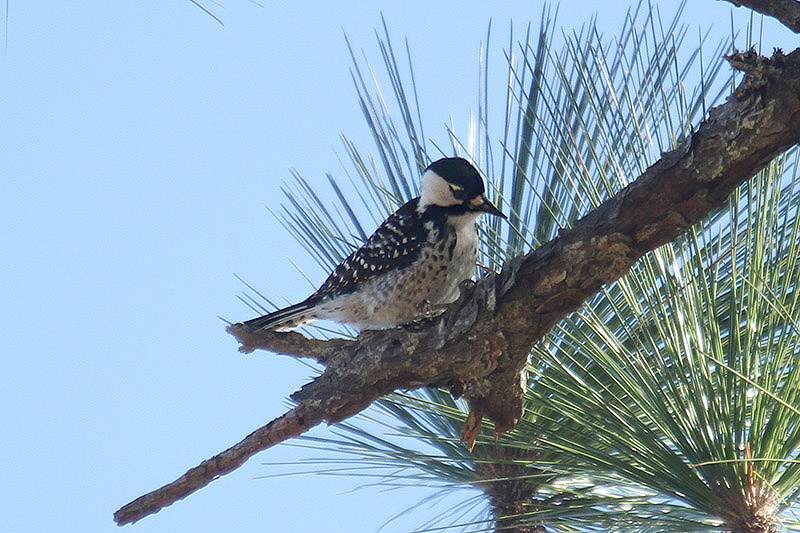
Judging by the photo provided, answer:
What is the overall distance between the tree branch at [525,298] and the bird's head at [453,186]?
2.23 feet

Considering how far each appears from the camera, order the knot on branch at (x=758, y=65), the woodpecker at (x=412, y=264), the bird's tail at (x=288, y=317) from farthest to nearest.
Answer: the woodpecker at (x=412, y=264), the bird's tail at (x=288, y=317), the knot on branch at (x=758, y=65)

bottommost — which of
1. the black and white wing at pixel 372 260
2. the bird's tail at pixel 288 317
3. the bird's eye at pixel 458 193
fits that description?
the bird's tail at pixel 288 317

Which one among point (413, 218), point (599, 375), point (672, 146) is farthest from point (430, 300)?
point (672, 146)

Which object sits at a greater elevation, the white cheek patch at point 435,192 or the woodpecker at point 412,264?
the white cheek patch at point 435,192

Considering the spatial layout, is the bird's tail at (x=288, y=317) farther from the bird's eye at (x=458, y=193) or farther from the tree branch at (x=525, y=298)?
the bird's eye at (x=458, y=193)

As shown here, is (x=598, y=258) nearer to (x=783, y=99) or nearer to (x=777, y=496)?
(x=783, y=99)

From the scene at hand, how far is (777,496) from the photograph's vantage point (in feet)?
5.00

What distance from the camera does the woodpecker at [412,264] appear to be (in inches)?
99.3

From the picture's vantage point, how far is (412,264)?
8.30 ft

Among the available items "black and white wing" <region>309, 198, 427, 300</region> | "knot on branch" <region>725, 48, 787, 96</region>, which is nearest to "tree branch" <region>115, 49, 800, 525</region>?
"knot on branch" <region>725, 48, 787, 96</region>

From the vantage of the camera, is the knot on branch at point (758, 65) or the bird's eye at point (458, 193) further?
the bird's eye at point (458, 193)

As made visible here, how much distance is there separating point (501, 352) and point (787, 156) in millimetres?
659

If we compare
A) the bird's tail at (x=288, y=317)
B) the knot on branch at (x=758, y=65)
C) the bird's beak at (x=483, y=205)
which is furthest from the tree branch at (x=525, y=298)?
the bird's beak at (x=483, y=205)

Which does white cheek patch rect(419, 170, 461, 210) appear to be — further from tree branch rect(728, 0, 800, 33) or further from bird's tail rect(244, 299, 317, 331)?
tree branch rect(728, 0, 800, 33)
